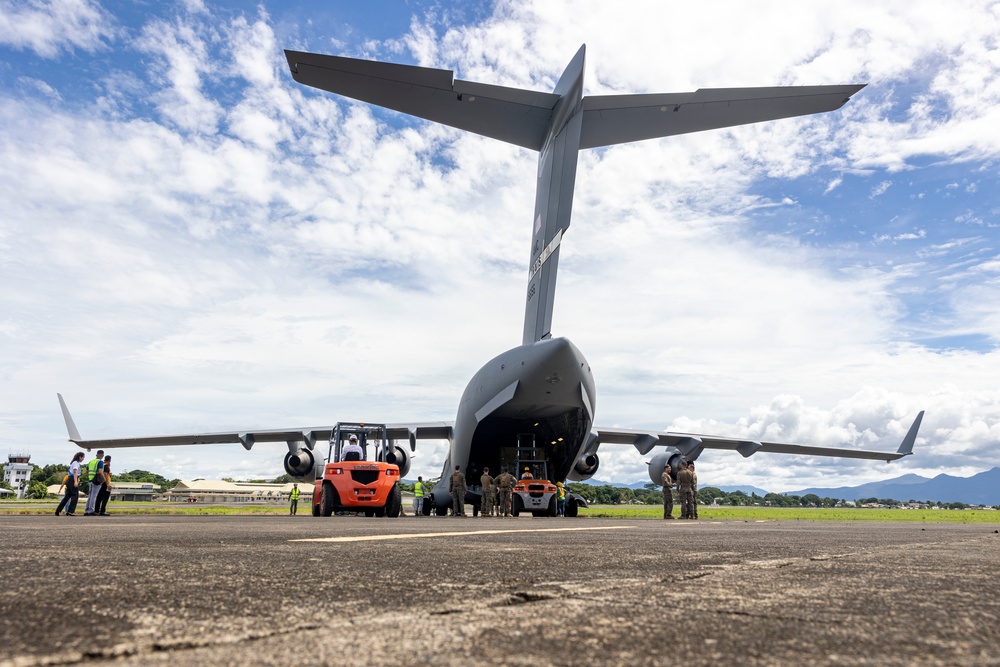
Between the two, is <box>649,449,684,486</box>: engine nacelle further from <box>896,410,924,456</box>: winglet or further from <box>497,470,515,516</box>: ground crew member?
<box>896,410,924,456</box>: winglet

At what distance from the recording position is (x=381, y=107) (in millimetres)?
13789

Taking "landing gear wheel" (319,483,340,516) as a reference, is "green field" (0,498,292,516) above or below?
below

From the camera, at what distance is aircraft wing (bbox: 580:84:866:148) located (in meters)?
12.7

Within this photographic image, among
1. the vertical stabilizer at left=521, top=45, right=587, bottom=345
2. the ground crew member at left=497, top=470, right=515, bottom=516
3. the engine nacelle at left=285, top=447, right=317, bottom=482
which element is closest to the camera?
A: the vertical stabilizer at left=521, top=45, right=587, bottom=345

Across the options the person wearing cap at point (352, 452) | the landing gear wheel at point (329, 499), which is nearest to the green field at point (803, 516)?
the person wearing cap at point (352, 452)

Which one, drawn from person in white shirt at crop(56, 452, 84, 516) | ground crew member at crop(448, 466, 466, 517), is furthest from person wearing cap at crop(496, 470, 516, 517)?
person in white shirt at crop(56, 452, 84, 516)

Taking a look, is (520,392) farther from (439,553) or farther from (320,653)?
(320,653)

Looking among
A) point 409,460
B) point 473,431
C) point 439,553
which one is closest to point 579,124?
point 473,431

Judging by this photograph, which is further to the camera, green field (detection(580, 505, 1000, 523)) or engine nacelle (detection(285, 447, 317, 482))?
engine nacelle (detection(285, 447, 317, 482))

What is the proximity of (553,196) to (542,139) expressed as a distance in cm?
213

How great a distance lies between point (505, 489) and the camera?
16.5 meters

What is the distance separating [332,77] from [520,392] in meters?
7.15

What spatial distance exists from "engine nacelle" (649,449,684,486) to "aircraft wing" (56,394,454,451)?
7.06 m

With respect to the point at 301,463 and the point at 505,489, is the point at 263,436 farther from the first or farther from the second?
the point at 505,489
